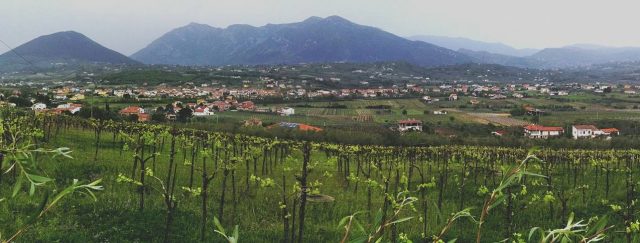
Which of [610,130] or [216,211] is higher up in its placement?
[216,211]

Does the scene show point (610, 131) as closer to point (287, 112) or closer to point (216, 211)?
point (287, 112)

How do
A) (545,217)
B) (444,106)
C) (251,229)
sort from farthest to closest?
(444,106) < (545,217) < (251,229)

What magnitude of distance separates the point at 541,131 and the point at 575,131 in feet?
25.6

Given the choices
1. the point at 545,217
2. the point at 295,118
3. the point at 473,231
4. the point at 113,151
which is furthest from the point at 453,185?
the point at 295,118

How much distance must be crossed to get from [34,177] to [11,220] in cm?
929

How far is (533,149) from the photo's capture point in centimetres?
152

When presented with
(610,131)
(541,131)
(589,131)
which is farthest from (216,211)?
(610,131)

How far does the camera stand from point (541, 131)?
243ft

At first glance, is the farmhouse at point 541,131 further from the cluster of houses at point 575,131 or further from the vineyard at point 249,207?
the vineyard at point 249,207

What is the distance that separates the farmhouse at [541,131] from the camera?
73750 mm

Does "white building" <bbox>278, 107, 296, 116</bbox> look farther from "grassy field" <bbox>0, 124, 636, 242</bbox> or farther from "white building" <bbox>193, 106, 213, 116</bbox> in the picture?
"grassy field" <bbox>0, 124, 636, 242</bbox>

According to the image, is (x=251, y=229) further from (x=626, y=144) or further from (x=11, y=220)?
(x=626, y=144)

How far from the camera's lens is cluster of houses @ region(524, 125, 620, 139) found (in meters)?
74.1

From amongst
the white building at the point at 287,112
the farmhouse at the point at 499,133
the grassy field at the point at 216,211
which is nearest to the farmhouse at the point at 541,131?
the farmhouse at the point at 499,133
